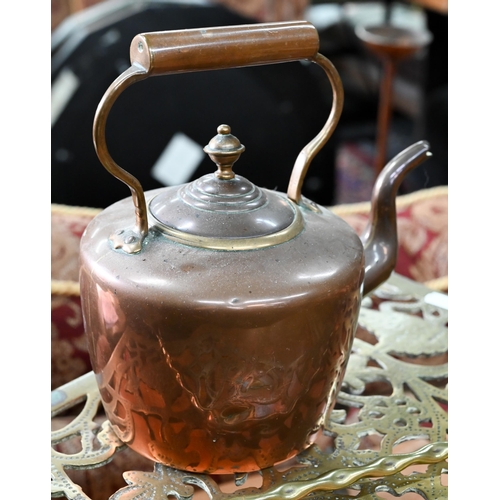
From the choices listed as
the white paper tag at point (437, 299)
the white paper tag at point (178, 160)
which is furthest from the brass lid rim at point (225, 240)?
the white paper tag at point (178, 160)

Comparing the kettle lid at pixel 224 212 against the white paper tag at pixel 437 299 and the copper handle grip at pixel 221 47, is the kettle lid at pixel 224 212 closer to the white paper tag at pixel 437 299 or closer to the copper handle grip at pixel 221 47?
the copper handle grip at pixel 221 47

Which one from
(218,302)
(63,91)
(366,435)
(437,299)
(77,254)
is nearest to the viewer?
(218,302)

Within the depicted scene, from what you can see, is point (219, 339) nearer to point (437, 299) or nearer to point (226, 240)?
point (226, 240)

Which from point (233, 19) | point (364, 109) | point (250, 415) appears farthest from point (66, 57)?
point (364, 109)

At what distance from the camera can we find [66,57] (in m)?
1.59

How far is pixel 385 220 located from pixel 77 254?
519 millimetres

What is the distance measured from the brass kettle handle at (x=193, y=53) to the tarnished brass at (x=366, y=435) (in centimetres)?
23

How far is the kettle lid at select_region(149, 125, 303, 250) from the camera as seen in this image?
25.0 inches

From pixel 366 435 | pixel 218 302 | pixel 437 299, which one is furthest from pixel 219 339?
pixel 437 299

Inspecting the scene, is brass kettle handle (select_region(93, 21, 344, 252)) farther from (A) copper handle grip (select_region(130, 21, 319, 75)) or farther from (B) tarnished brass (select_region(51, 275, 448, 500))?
(B) tarnished brass (select_region(51, 275, 448, 500))

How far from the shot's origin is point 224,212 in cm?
65

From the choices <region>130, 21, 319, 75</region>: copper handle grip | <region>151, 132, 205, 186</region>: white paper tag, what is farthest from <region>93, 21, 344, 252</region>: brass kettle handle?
<region>151, 132, 205, 186</region>: white paper tag

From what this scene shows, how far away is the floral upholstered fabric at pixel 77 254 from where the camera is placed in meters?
1.04

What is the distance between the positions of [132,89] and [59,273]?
597 mm
